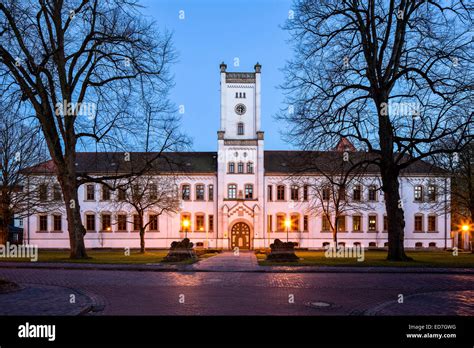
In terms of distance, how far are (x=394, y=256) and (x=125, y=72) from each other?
18.2 m

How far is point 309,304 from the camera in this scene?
1094 cm

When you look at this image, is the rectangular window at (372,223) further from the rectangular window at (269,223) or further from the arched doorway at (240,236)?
the arched doorway at (240,236)

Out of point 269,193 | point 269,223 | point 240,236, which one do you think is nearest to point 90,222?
point 240,236

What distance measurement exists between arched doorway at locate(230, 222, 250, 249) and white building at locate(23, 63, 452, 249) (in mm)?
118

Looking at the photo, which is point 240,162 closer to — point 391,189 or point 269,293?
point 391,189

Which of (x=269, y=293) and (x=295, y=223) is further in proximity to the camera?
(x=295, y=223)

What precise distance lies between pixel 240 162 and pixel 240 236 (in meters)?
8.89

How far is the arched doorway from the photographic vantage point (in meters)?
51.4

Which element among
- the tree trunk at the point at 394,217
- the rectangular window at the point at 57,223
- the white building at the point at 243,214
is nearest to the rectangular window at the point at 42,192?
the white building at the point at 243,214

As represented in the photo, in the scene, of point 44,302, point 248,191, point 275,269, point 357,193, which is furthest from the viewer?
point 357,193

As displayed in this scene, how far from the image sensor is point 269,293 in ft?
42.5
